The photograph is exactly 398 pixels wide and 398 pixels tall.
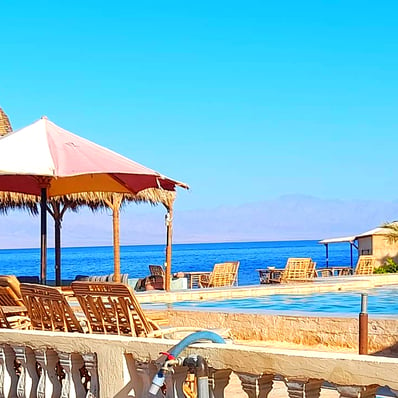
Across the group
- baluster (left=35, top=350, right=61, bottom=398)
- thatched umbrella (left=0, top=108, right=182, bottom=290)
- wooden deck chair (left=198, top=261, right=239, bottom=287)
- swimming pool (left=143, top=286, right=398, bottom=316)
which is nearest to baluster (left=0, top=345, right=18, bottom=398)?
baluster (left=35, top=350, right=61, bottom=398)

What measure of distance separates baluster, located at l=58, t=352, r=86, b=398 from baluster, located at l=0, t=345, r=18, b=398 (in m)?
0.47

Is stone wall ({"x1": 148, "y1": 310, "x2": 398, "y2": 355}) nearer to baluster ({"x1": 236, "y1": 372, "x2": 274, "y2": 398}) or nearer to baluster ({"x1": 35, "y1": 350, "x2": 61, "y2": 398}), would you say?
baluster ({"x1": 35, "y1": 350, "x2": 61, "y2": 398})

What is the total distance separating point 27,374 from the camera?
4680 millimetres

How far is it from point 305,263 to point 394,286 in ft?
7.43

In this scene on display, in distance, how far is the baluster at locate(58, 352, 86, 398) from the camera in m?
4.41

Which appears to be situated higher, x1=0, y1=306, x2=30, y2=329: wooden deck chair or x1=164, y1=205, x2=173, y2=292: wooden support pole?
x1=164, y1=205, x2=173, y2=292: wooden support pole

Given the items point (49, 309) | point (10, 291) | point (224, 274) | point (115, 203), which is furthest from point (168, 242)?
point (49, 309)

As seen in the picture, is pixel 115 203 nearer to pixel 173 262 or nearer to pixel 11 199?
pixel 11 199

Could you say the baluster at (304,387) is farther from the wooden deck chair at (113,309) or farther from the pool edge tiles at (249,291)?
the pool edge tiles at (249,291)

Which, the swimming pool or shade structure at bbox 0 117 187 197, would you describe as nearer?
shade structure at bbox 0 117 187 197

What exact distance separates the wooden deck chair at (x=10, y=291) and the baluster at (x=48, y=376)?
8.07 feet

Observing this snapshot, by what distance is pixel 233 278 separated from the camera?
58.2ft

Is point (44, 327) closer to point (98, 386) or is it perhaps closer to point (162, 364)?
point (98, 386)

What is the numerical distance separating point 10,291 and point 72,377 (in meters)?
2.81
